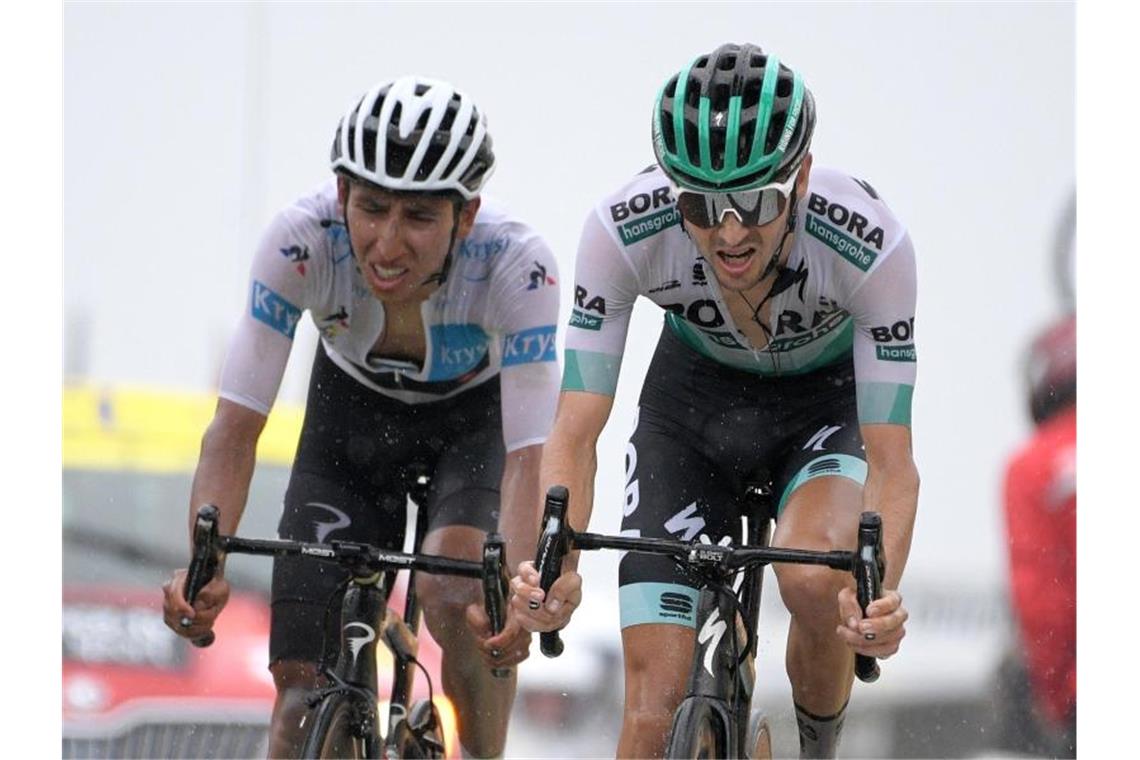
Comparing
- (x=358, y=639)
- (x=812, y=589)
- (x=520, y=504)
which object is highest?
(x=520, y=504)

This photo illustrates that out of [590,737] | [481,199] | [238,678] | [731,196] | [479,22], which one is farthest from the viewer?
[479,22]

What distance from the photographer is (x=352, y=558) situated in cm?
411

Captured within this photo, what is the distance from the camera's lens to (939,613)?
30.2 feet

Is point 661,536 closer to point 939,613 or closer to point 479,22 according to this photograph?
point 939,613

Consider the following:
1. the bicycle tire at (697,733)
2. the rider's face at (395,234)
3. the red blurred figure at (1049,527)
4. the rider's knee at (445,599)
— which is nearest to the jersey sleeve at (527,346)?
the rider's face at (395,234)

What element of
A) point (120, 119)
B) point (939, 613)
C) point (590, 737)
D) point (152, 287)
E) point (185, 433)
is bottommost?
point (590, 737)

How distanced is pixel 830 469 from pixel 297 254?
158 cm

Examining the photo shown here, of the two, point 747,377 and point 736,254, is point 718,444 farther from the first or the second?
point 736,254

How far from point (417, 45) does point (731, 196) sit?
7.25m

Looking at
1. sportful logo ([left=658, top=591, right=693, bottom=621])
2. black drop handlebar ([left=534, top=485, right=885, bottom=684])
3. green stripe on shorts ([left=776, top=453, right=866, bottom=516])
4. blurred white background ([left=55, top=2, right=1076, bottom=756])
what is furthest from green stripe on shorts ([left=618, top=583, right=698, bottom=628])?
blurred white background ([left=55, top=2, right=1076, bottom=756])

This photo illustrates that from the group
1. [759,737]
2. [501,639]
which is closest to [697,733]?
[759,737]

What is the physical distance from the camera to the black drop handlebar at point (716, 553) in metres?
3.47

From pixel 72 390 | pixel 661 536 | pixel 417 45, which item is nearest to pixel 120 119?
pixel 417 45

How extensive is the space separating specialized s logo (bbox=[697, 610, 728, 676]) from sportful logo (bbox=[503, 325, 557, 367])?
1125mm
